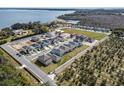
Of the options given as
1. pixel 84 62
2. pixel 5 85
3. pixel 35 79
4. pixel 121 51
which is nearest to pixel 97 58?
pixel 84 62

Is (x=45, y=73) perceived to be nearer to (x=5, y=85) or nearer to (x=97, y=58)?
(x=5, y=85)

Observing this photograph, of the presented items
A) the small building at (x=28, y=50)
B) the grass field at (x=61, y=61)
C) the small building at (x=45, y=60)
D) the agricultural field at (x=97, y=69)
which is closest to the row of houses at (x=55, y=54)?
the small building at (x=45, y=60)

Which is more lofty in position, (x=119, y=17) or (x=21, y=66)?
(x=119, y=17)

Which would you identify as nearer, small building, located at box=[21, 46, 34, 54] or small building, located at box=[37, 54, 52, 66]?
small building, located at box=[37, 54, 52, 66]

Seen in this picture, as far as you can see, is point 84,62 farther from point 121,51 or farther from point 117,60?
point 121,51

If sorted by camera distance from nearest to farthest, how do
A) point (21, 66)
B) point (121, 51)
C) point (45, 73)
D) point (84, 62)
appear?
1. point (45, 73)
2. point (21, 66)
3. point (84, 62)
4. point (121, 51)

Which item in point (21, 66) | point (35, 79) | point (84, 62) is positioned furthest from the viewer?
point (84, 62)

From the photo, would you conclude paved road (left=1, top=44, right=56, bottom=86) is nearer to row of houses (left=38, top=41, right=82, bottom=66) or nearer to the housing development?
the housing development

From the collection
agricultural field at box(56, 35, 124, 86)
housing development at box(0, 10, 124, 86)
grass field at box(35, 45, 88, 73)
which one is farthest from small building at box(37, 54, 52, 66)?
agricultural field at box(56, 35, 124, 86)
